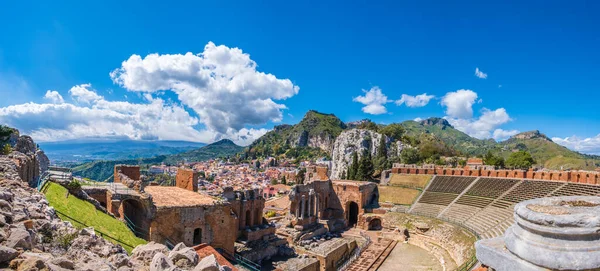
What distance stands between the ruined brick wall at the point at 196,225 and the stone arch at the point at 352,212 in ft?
71.3

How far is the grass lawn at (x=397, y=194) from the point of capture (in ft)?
120

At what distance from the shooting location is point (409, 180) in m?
41.5

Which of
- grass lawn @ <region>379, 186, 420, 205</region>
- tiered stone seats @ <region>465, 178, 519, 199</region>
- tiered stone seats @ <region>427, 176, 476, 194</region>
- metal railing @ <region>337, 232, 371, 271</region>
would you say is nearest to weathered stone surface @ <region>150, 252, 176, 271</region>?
metal railing @ <region>337, 232, 371, 271</region>

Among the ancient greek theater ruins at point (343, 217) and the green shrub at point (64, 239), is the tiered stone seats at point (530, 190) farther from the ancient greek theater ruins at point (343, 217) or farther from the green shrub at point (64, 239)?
the green shrub at point (64, 239)

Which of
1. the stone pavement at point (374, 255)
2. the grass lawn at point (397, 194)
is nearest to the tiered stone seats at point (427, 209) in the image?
the grass lawn at point (397, 194)

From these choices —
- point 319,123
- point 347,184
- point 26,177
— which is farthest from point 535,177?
point 319,123

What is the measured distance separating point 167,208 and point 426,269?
666 inches

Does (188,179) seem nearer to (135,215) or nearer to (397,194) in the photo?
(135,215)

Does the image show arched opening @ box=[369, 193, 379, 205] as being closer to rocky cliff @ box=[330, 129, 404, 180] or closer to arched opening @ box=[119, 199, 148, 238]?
arched opening @ box=[119, 199, 148, 238]

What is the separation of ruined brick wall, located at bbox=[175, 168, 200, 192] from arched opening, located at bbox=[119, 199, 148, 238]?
19.2 feet

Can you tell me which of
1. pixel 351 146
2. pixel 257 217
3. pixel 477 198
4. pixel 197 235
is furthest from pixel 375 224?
pixel 351 146

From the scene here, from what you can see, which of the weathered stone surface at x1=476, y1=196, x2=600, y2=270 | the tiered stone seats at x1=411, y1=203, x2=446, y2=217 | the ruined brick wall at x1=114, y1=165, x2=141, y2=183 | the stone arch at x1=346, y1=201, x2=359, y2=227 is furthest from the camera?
the stone arch at x1=346, y1=201, x2=359, y2=227

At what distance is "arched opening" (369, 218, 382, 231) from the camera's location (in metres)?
33.6

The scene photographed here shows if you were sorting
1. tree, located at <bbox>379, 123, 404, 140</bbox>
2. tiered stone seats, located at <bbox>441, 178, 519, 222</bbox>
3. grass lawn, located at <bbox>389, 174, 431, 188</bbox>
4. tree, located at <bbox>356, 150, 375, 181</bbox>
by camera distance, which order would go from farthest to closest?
1. tree, located at <bbox>379, 123, 404, 140</bbox>
2. tree, located at <bbox>356, 150, 375, 181</bbox>
3. grass lawn, located at <bbox>389, 174, 431, 188</bbox>
4. tiered stone seats, located at <bbox>441, 178, 519, 222</bbox>
